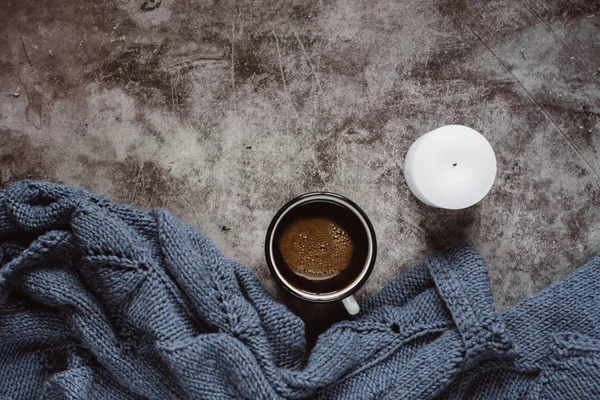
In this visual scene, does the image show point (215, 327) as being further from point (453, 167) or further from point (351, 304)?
point (453, 167)

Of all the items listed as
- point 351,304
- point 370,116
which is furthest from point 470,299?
point 370,116

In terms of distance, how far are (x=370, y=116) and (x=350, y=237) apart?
203mm

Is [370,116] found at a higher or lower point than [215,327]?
higher

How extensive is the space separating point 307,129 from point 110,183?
327 mm

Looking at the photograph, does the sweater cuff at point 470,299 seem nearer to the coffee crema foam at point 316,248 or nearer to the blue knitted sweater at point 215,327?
the blue knitted sweater at point 215,327

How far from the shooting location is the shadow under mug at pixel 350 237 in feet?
2.76

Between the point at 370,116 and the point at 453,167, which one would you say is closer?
the point at 453,167

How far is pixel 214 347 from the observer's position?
0.85m

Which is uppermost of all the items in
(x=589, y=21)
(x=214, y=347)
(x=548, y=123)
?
(x=589, y=21)

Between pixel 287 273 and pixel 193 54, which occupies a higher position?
pixel 193 54

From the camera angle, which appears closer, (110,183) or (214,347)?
(214,347)

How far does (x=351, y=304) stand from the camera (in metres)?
0.86

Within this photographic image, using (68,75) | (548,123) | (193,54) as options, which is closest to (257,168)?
(193,54)

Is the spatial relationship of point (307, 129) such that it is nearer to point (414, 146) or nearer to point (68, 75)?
point (414, 146)
